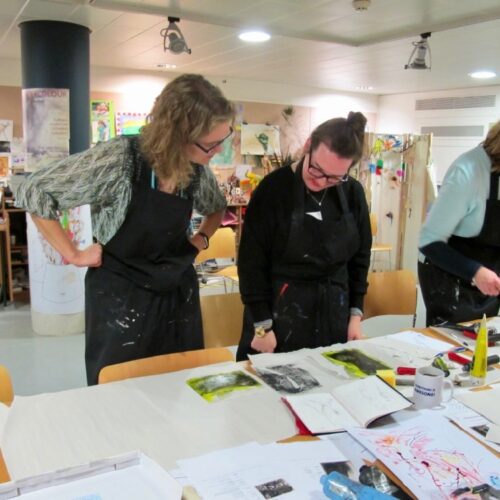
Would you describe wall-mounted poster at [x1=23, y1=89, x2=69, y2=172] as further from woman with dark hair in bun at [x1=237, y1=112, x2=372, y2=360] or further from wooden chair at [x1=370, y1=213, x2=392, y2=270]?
wooden chair at [x1=370, y1=213, x2=392, y2=270]

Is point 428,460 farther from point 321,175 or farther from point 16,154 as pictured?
point 16,154

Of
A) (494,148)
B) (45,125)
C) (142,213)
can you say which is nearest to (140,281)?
(142,213)

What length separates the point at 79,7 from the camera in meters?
3.25

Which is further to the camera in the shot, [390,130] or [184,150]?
[390,130]

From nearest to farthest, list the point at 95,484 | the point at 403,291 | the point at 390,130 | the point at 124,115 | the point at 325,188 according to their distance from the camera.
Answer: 1. the point at 95,484
2. the point at 325,188
3. the point at 403,291
4. the point at 124,115
5. the point at 390,130

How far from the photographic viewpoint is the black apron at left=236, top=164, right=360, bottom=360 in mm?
1798

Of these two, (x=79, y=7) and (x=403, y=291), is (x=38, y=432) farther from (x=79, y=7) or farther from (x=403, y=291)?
(x=79, y=7)

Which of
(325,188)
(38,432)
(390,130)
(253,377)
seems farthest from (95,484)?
(390,130)

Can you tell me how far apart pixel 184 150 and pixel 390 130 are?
677cm

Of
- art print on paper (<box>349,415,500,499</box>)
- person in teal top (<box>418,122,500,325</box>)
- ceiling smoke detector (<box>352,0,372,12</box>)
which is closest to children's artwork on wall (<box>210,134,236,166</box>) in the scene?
ceiling smoke detector (<box>352,0,372,12</box>)

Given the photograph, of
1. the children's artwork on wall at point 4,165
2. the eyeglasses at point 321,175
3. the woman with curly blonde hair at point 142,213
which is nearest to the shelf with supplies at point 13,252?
the children's artwork on wall at point 4,165

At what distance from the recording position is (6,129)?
533cm

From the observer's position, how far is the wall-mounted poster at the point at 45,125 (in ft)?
12.1

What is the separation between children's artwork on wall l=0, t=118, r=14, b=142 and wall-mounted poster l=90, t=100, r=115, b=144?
2.75ft
